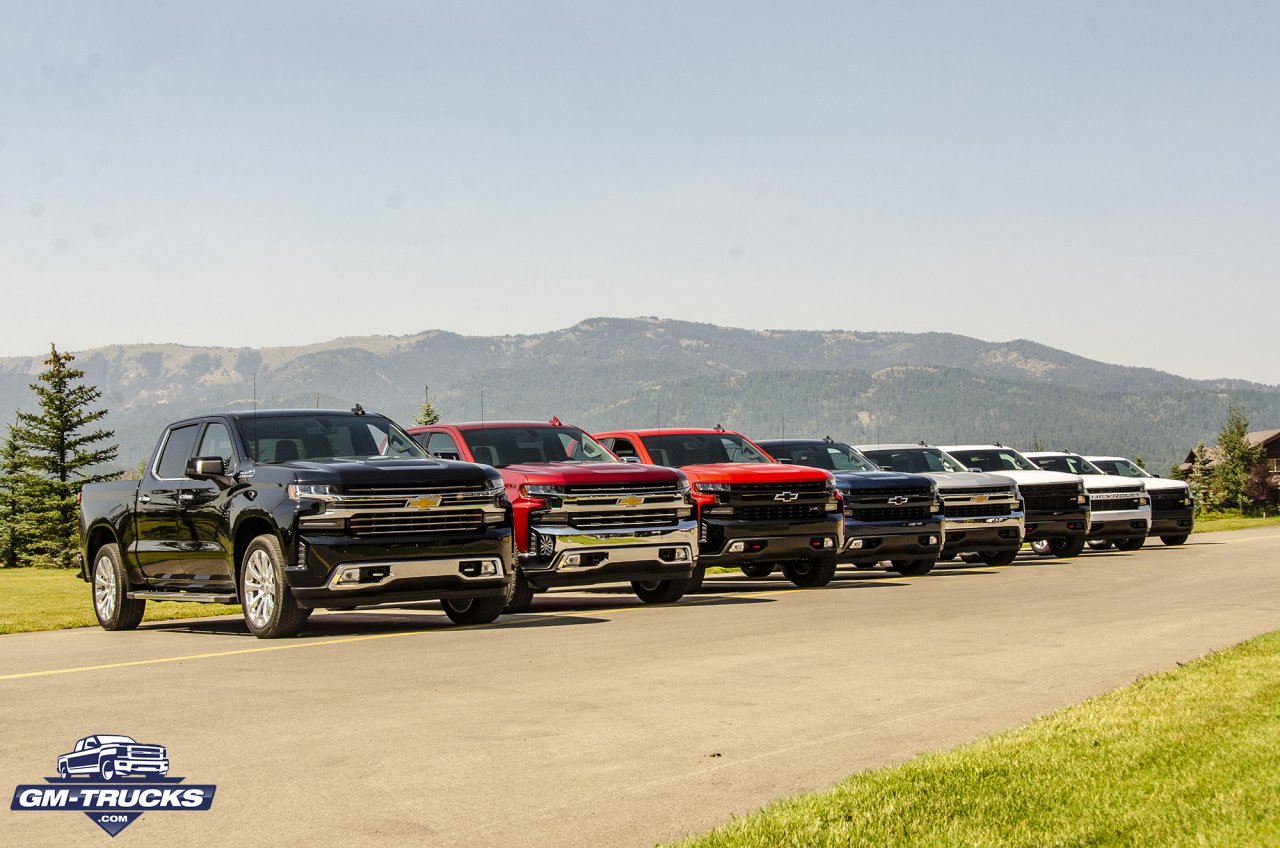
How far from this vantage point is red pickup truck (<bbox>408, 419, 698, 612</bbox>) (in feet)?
52.1

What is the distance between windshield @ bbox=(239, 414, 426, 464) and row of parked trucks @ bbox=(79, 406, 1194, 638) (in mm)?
19

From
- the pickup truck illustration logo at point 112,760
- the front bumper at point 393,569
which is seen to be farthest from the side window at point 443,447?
the pickup truck illustration logo at point 112,760

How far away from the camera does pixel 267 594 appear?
13961mm

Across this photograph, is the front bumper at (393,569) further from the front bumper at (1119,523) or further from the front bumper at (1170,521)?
the front bumper at (1170,521)

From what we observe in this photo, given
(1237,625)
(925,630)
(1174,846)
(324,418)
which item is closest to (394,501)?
(324,418)

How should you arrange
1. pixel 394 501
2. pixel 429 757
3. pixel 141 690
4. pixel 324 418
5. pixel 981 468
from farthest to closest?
pixel 981 468 → pixel 324 418 → pixel 394 501 → pixel 141 690 → pixel 429 757

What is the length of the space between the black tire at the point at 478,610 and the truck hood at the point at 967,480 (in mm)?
11254

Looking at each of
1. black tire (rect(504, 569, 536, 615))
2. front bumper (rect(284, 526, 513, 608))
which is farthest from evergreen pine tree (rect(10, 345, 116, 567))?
front bumper (rect(284, 526, 513, 608))

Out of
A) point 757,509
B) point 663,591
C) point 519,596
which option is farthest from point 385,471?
point 757,509

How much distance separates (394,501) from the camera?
1376cm

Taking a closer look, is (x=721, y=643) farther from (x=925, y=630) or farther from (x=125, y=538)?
(x=125, y=538)

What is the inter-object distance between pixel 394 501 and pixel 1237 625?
7.65m

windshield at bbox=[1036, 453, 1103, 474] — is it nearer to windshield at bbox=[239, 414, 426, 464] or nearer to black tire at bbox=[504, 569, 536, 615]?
black tire at bbox=[504, 569, 536, 615]

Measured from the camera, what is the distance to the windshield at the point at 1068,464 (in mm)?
32750
